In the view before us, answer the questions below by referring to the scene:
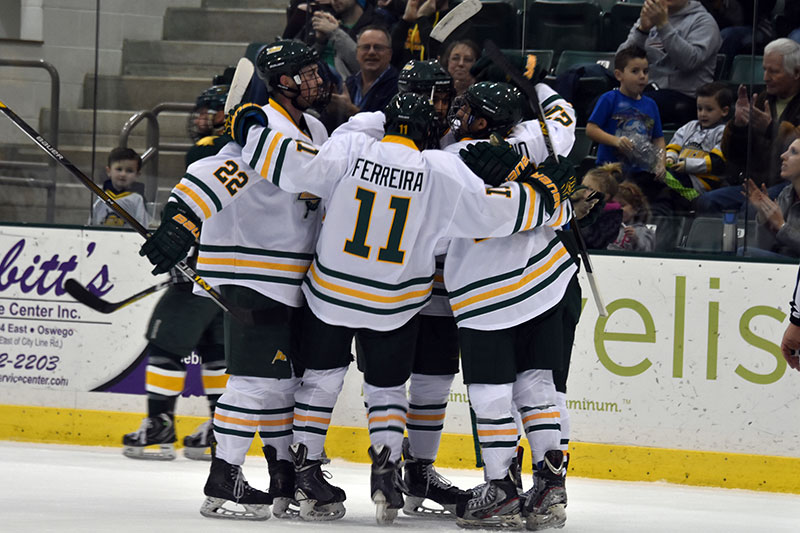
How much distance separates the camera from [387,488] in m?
3.36

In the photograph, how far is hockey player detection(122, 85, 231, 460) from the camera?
15.3 ft

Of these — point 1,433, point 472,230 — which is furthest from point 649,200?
point 1,433

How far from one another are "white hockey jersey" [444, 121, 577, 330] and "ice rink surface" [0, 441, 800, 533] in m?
0.63

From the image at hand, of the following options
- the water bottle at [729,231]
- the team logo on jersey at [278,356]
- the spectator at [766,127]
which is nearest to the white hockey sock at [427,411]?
the team logo on jersey at [278,356]

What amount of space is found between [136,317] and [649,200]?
2.20m

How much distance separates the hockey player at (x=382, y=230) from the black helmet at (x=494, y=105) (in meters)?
0.13

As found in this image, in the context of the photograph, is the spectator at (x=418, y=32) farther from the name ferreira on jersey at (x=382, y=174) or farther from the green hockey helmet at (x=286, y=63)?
the name ferreira on jersey at (x=382, y=174)

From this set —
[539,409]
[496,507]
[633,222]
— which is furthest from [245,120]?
[633,222]

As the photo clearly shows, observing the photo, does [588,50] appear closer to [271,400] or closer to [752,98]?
[752,98]

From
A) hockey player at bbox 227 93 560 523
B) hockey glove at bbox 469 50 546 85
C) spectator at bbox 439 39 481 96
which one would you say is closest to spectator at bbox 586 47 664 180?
hockey glove at bbox 469 50 546 85

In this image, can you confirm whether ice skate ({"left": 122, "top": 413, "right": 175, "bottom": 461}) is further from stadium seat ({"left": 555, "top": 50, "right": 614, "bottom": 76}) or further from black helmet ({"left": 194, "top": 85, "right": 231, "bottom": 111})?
stadium seat ({"left": 555, "top": 50, "right": 614, "bottom": 76})

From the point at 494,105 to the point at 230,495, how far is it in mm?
1317

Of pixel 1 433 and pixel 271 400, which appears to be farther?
pixel 1 433

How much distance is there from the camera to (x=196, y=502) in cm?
371
